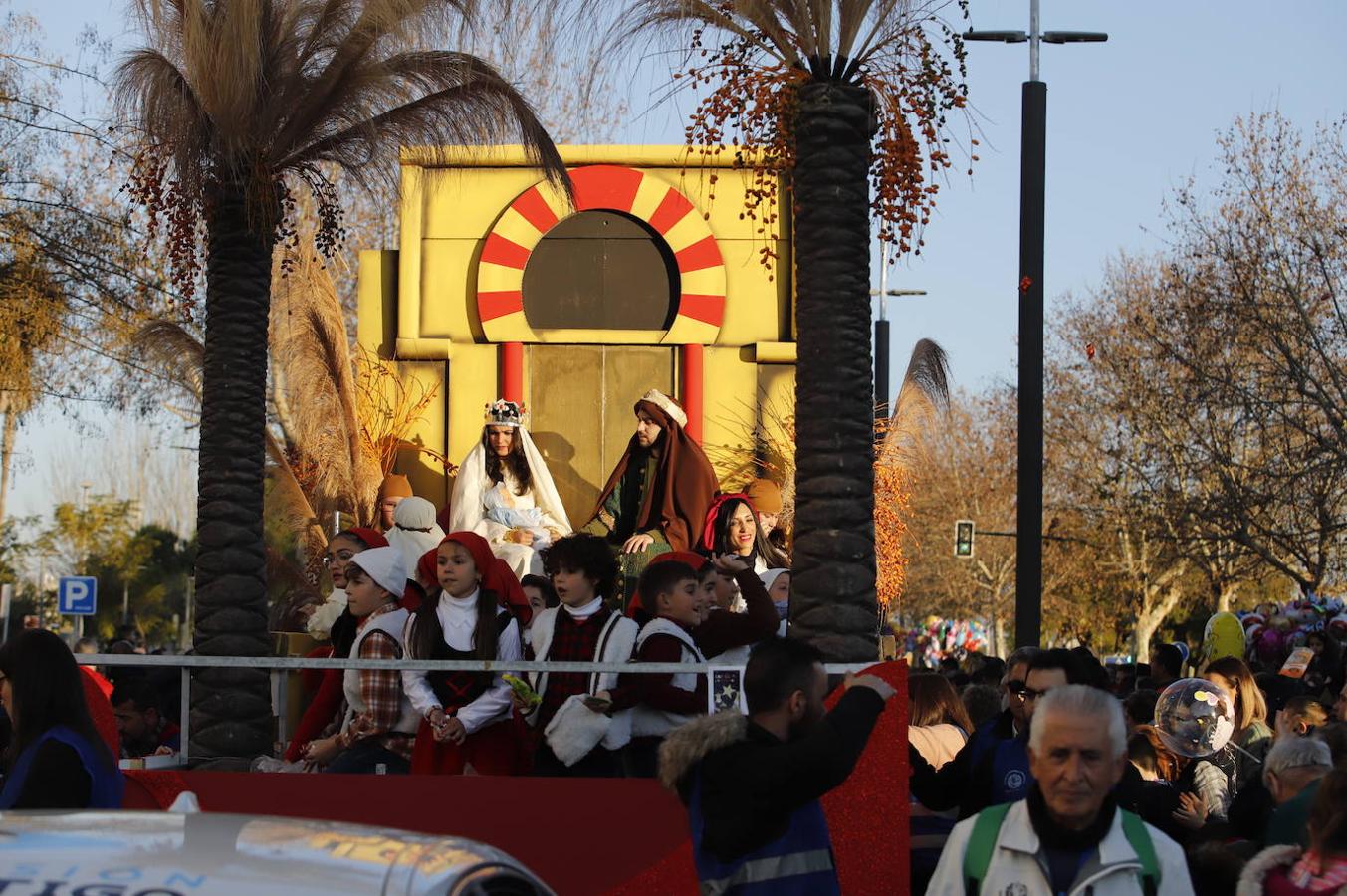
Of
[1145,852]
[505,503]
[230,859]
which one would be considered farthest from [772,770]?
[505,503]

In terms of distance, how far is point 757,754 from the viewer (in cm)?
482

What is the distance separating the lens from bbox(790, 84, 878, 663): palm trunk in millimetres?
8172

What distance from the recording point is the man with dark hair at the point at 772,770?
15.7ft

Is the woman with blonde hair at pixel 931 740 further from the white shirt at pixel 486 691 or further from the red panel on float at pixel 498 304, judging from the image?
the red panel on float at pixel 498 304

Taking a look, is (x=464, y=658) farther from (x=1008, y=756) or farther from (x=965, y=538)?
(x=965, y=538)

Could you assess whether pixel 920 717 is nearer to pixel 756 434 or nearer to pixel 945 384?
pixel 756 434

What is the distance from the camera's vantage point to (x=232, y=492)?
9867mm

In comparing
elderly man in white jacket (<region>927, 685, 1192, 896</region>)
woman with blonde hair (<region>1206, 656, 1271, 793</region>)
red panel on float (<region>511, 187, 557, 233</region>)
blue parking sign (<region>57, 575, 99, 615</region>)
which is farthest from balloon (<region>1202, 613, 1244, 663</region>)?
blue parking sign (<region>57, 575, 99, 615</region>)

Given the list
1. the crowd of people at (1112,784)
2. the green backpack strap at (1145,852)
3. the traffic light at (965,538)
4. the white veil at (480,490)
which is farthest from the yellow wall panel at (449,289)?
the traffic light at (965,538)

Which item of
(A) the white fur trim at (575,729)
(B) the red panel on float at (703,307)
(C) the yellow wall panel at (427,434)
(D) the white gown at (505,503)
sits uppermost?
(B) the red panel on float at (703,307)

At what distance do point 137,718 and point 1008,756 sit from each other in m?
6.27

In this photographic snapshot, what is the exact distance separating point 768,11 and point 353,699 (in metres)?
3.56

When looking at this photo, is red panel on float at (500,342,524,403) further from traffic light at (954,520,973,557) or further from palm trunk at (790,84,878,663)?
traffic light at (954,520,973,557)

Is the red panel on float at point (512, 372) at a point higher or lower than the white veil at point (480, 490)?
higher
